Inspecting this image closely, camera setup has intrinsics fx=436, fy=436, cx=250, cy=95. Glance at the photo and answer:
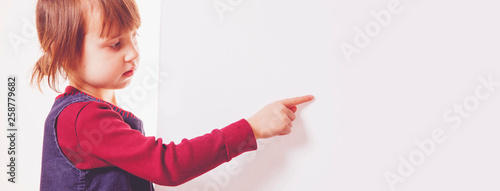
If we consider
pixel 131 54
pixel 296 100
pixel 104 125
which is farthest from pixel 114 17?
pixel 296 100

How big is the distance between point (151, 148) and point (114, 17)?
221 millimetres

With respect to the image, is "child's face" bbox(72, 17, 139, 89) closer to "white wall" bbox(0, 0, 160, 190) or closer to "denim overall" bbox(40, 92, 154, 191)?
"denim overall" bbox(40, 92, 154, 191)

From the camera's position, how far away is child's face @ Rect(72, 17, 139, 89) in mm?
701

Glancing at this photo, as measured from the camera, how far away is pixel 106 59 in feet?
2.33

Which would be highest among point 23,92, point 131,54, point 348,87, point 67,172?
point 23,92

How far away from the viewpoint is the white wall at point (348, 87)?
60cm

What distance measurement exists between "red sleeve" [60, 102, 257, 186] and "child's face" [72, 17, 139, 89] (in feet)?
0.23

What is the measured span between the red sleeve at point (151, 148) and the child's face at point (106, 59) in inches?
2.8

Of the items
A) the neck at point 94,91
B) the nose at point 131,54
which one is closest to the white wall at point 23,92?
the neck at point 94,91

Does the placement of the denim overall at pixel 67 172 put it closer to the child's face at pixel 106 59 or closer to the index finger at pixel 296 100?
the child's face at pixel 106 59

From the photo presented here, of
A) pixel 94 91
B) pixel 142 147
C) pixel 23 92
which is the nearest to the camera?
pixel 142 147

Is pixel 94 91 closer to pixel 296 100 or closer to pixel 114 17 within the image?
pixel 114 17

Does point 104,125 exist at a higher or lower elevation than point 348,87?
higher

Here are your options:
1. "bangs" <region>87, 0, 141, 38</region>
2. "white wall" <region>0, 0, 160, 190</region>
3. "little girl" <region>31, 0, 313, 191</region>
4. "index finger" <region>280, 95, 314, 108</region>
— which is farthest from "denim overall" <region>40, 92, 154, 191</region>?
"white wall" <region>0, 0, 160, 190</region>
